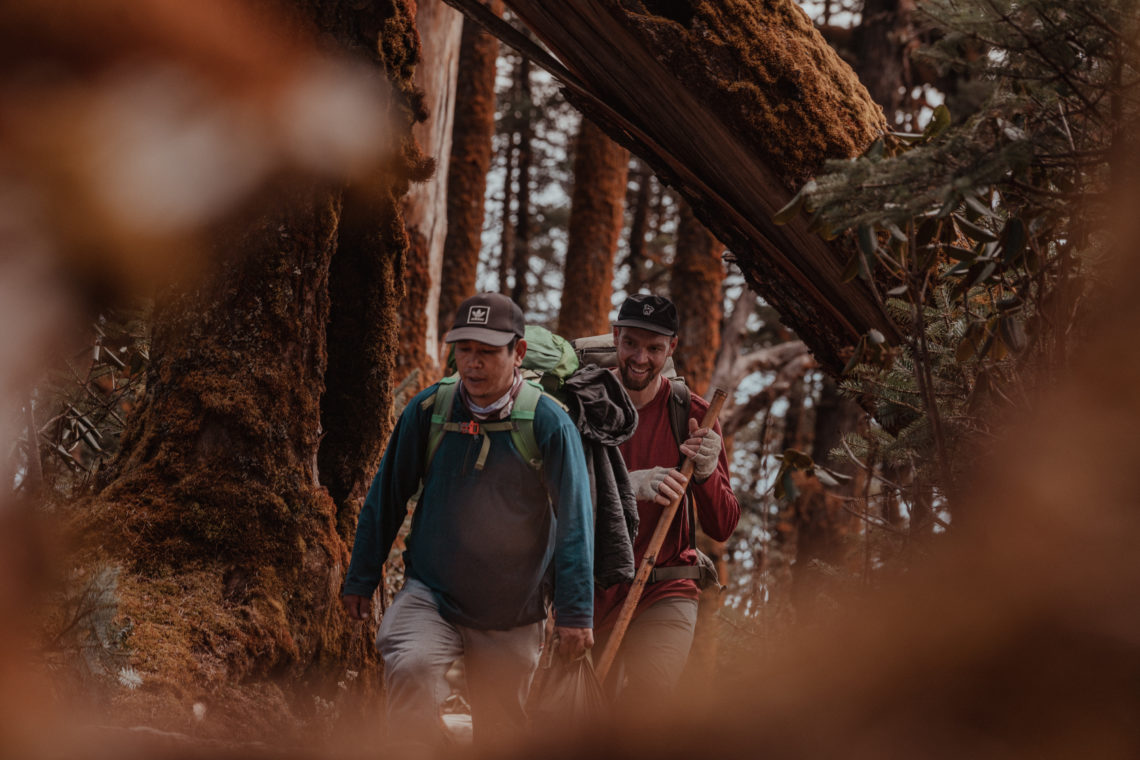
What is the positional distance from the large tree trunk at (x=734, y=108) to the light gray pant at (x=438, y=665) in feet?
6.96

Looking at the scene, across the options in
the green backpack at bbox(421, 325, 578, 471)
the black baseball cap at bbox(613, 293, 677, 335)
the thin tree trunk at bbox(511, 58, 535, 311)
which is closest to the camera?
the green backpack at bbox(421, 325, 578, 471)

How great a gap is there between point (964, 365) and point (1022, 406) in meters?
0.80

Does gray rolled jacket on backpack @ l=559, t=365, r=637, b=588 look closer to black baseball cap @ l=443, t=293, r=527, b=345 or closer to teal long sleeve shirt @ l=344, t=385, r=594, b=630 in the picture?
teal long sleeve shirt @ l=344, t=385, r=594, b=630

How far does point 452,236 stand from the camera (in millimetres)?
12656

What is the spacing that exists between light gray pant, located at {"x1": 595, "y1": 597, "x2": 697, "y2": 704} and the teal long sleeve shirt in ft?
2.38

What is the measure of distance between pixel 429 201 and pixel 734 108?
6050 millimetres

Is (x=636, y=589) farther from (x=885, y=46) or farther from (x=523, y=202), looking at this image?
(x=523, y=202)

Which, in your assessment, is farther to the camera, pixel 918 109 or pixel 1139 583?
pixel 918 109

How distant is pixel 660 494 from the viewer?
4.58 metres

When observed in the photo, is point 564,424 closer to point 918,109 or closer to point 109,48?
point 109,48

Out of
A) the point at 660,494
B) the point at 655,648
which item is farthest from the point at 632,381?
the point at 655,648

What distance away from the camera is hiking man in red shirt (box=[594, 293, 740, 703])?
456 centimetres

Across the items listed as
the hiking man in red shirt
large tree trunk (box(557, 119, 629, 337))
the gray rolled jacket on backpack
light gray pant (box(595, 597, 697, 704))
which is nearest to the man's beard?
the hiking man in red shirt

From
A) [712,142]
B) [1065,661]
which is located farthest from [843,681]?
[712,142]
